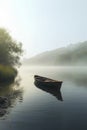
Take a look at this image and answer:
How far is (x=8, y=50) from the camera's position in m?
87.7

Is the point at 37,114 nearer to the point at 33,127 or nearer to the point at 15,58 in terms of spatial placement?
the point at 33,127

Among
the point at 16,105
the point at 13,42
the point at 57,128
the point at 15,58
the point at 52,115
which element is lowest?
the point at 57,128

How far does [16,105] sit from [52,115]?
8.61m

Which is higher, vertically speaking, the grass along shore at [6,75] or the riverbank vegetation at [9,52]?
the riverbank vegetation at [9,52]

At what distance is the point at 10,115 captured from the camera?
3200 cm

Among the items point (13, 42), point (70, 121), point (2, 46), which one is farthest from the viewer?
point (13, 42)

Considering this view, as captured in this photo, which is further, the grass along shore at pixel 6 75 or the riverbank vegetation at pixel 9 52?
the riverbank vegetation at pixel 9 52

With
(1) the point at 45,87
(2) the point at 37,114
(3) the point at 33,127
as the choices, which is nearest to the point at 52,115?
(2) the point at 37,114

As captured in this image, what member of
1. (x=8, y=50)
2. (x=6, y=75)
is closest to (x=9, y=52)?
(x=8, y=50)

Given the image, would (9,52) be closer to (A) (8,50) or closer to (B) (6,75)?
(A) (8,50)

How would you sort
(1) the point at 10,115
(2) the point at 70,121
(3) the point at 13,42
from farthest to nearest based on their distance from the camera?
(3) the point at 13,42 < (1) the point at 10,115 < (2) the point at 70,121

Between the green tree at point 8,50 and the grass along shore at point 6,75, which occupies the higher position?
the green tree at point 8,50

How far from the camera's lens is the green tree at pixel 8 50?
83.9 meters

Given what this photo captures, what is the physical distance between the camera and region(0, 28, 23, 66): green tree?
83.9 m
